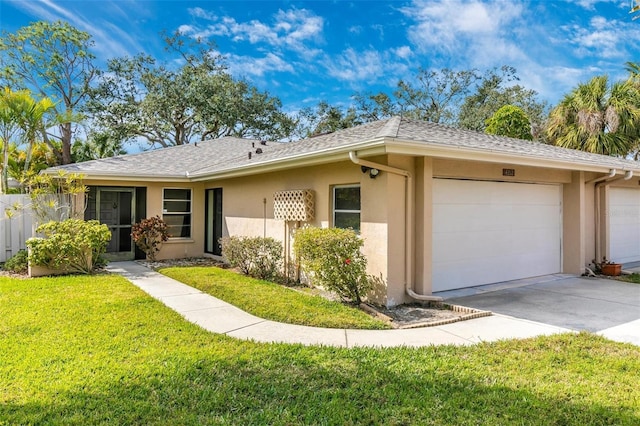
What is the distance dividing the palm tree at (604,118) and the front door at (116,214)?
56.0ft

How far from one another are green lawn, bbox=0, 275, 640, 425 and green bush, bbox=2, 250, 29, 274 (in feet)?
17.5

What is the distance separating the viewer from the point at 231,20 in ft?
64.4

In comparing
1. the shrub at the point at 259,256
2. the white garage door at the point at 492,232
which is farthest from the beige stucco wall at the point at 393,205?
the shrub at the point at 259,256

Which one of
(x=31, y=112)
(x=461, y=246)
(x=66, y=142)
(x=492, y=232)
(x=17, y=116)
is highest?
(x=66, y=142)

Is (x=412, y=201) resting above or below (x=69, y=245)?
above

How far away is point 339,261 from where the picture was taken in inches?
270

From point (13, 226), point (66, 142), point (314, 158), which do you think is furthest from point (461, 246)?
point (66, 142)

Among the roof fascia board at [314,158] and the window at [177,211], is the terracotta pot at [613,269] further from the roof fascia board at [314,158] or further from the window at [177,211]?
the window at [177,211]

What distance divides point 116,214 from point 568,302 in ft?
39.7

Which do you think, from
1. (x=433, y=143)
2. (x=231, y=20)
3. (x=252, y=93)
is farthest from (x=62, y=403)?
(x=252, y=93)

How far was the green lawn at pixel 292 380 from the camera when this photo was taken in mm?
3297

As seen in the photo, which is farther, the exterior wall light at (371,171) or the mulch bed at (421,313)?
the exterior wall light at (371,171)

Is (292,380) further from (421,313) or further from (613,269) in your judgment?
(613,269)

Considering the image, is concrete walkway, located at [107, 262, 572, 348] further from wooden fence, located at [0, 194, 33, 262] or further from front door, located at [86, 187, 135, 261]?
wooden fence, located at [0, 194, 33, 262]
